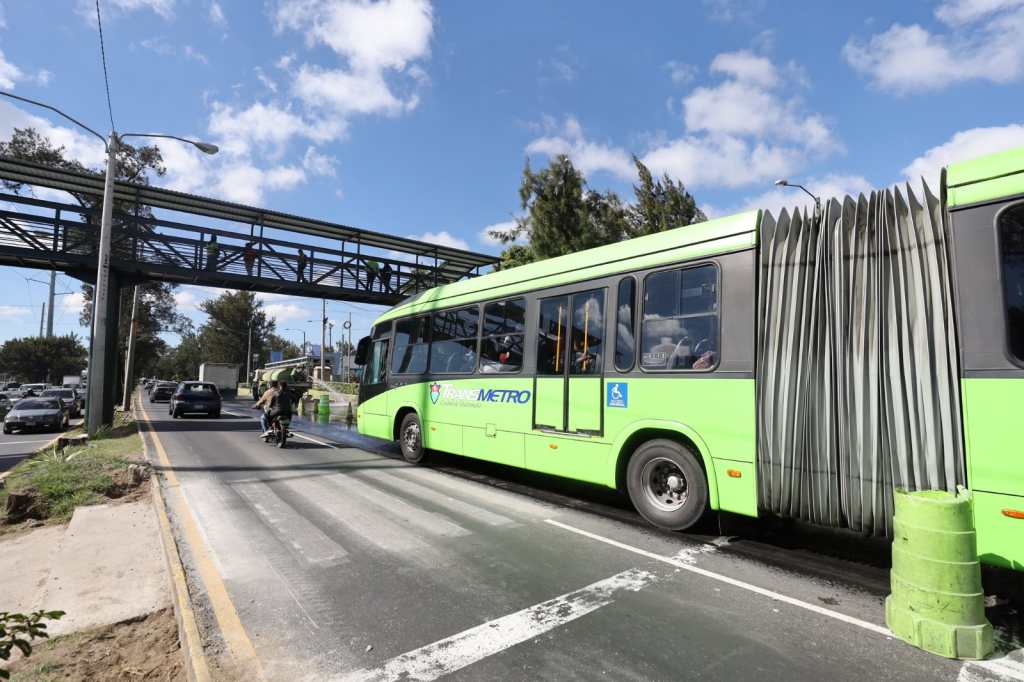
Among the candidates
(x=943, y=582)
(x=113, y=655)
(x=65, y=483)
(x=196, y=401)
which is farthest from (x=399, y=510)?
(x=196, y=401)

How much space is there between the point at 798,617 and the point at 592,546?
206 cm

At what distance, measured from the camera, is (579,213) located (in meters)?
18.9

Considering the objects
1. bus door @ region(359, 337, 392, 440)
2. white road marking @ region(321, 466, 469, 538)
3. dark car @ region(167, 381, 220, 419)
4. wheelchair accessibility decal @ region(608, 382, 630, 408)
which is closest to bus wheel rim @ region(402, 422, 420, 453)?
bus door @ region(359, 337, 392, 440)

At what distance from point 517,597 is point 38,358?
103 m

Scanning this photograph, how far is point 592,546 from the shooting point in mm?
5496

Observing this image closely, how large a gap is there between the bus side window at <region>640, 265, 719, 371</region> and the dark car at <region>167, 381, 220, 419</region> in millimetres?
22561

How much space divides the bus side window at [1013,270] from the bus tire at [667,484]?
9.13ft

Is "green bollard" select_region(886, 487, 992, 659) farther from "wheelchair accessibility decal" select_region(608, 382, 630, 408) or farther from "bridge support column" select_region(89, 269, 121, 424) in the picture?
"bridge support column" select_region(89, 269, 121, 424)

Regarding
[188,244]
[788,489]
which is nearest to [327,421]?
[188,244]

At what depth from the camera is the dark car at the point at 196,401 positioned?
74.7 ft

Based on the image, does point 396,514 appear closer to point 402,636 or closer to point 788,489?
point 402,636

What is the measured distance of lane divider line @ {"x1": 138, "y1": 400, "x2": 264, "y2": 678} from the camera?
11.2 ft

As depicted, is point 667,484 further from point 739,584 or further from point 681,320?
point 681,320

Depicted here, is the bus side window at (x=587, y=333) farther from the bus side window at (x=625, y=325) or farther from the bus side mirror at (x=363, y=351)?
the bus side mirror at (x=363, y=351)
